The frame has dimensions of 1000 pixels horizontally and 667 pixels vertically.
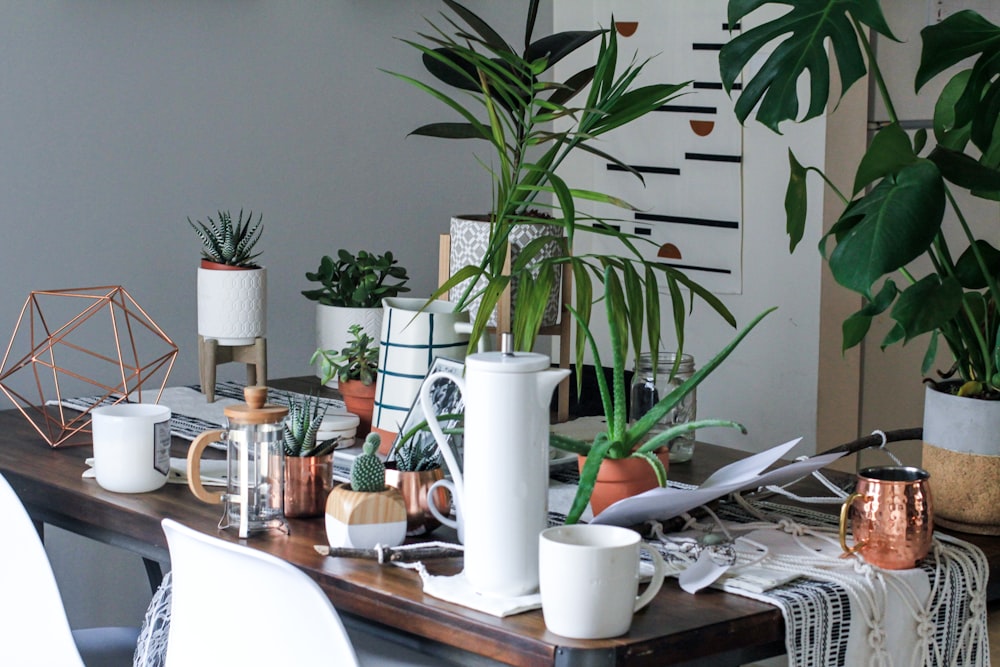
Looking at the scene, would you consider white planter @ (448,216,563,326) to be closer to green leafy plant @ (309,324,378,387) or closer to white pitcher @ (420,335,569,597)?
green leafy plant @ (309,324,378,387)

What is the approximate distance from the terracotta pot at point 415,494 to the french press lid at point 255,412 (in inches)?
5.9

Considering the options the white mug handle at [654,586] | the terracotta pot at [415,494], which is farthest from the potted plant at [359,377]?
the white mug handle at [654,586]

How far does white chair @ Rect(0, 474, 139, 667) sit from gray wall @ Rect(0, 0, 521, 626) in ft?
3.31

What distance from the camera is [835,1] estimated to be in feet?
5.05

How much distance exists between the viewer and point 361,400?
6.54 ft

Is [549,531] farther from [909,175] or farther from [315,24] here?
[315,24]

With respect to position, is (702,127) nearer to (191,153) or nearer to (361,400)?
(191,153)

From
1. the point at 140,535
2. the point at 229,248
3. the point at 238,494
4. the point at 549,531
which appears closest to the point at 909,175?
the point at 549,531

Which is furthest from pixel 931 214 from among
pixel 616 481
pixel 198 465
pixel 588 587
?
pixel 198 465

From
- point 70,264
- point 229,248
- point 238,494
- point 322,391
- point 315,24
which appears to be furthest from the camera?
point 315,24

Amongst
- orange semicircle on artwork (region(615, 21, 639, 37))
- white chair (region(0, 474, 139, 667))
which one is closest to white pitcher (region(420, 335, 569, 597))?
white chair (region(0, 474, 139, 667))

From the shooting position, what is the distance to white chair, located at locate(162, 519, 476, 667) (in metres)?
1.18

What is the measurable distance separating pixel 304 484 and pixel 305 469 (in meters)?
0.02

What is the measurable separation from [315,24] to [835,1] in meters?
1.75
